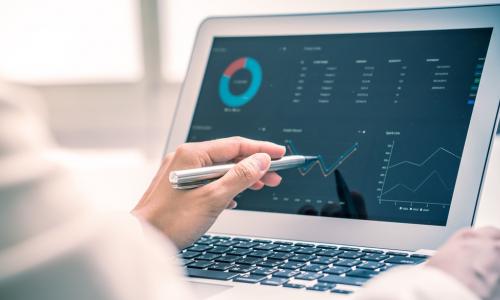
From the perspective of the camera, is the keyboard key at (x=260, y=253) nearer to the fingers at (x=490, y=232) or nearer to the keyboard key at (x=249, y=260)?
the keyboard key at (x=249, y=260)

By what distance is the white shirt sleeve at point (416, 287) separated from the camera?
0.46 m

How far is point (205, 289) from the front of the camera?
70cm

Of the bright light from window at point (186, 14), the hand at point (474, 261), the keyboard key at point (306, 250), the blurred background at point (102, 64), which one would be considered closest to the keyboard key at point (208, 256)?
the keyboard key at point (306, 250)

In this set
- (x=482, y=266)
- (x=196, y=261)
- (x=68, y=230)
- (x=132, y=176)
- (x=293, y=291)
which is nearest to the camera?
(x=68, y=230)

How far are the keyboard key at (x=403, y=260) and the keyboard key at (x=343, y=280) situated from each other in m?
0.08

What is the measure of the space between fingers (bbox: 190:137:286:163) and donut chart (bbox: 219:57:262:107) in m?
0.13

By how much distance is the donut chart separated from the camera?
3.36 ft

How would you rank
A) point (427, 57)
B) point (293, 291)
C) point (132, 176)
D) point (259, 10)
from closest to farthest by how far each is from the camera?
point (293, 291) < point (427, 57) < point (132, 176) < point (259, 10)

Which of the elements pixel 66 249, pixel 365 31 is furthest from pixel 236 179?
pixel 66 249

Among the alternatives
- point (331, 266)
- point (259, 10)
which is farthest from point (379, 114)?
point (259, 10)

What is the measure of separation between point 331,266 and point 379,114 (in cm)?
Result: 27

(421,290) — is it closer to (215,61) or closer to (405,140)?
(405,140)

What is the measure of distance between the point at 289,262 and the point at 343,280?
0.11 metres

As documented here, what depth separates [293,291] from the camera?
2.19 ft
